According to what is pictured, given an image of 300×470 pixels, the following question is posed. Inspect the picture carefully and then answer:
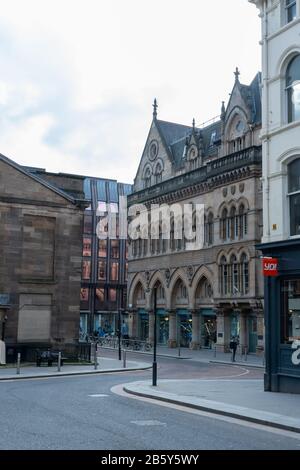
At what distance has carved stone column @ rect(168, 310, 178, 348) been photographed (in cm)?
5450

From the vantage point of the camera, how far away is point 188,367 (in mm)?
34812

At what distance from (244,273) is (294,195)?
83.1 feet

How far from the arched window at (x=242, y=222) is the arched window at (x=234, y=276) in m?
1.95

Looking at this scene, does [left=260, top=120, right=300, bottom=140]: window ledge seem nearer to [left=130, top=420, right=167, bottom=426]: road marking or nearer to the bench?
[left=130, top=420, right=167, bottom=426]: road marking

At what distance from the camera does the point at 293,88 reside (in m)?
20.9

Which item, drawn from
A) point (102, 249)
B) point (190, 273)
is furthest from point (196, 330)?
point (102, 249)

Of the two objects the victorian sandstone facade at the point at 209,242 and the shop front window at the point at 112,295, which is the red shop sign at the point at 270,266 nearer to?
the victorian sandstone facade at the point at 209,242

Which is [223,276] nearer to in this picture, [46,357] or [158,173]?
[158,173]

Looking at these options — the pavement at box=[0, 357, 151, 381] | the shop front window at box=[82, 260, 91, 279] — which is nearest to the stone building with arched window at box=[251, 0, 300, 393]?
the pavement at box=[0, 357, 151, 381]

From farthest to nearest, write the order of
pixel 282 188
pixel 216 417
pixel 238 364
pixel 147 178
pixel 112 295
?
pixel 112 295 < pixel 147 178 < pixel 238 364 < pixel 282 188 < pixel 216 417

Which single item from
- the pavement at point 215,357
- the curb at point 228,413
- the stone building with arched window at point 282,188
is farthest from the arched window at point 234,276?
the curb at point 228,413

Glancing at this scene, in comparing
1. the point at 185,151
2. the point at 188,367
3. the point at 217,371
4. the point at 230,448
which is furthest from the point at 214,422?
the point at 185,151

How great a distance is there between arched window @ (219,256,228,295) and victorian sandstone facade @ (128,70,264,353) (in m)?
0.08
